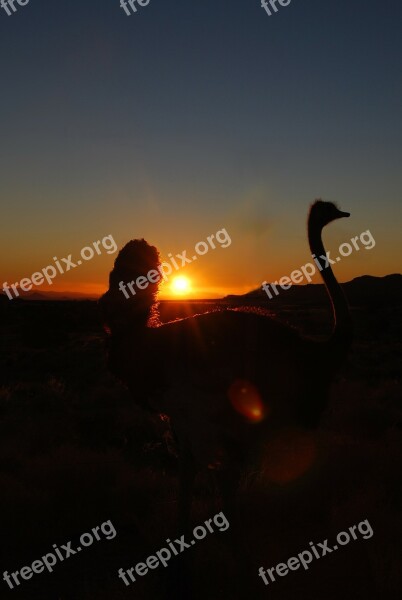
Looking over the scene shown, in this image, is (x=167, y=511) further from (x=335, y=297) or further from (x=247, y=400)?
(x=335, y=297)

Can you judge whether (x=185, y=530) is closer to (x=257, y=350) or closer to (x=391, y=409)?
(x=257, y=350)

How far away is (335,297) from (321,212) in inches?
28.1

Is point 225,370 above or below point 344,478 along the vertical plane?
above

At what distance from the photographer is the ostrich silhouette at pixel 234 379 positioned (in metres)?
3.83

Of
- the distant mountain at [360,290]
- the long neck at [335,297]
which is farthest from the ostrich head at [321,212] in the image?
the distant mountain at [360,290]

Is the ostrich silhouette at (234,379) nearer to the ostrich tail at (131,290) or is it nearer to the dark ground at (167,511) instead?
the ostrich tail at (131,290)

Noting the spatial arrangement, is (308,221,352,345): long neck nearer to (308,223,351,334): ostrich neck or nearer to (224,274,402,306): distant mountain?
(308,223,351,334): ostrich neck

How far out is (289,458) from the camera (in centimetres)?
671

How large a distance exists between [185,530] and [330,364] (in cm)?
159

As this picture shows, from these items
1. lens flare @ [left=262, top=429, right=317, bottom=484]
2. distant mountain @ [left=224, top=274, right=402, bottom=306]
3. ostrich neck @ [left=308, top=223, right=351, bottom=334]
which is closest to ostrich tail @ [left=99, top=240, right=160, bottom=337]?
ostrich neck @ [left=308, top=223, right=351, bottom=334]

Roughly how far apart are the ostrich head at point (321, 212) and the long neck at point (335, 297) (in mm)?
41

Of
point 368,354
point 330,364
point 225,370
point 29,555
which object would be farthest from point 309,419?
point 368,354

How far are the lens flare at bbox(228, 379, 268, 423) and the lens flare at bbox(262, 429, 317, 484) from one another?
105 inches

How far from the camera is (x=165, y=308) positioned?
222 inches
